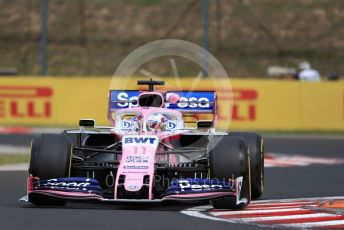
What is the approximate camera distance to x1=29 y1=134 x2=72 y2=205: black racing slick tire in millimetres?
13242

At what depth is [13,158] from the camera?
22.2m

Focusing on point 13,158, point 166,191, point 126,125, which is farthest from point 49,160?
point 13,158

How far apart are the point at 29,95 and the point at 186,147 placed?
56.9 feet

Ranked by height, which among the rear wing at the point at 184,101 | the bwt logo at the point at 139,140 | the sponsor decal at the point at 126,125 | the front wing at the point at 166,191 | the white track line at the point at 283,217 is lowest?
the white track line at the point at 283,217

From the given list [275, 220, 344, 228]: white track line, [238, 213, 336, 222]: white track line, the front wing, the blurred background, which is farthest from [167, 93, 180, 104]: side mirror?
the blurred background

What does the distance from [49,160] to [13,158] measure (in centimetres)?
905

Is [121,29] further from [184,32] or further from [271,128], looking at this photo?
[271,128]

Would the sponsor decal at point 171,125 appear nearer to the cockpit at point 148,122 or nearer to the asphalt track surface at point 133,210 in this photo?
the cockpit at point 148,122

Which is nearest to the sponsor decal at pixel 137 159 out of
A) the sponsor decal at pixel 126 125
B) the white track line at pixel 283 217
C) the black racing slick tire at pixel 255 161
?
the sponsor decal at pixel 126 125

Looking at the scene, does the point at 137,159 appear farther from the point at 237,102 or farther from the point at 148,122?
the point at 237,102

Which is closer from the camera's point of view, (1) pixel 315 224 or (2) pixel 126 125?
(1) pixel 315 224

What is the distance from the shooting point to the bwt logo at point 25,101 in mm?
31234

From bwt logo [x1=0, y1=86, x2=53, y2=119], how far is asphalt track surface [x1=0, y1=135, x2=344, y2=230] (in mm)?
Answer: 11952

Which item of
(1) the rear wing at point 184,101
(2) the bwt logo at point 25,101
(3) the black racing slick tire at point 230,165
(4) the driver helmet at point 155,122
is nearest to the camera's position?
(3) the black racing slick tire at point 230,165
